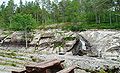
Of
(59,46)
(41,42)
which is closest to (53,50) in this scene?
(59,46)

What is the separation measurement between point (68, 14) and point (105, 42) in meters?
59.0

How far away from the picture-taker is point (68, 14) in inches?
4638

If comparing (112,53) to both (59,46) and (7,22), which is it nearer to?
(59,46)

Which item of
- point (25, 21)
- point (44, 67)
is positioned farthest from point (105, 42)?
point (44, 67)

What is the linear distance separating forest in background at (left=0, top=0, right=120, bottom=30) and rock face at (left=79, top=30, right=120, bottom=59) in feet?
41.3

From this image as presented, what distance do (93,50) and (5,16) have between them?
8037cm

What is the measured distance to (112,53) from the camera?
2159 inches

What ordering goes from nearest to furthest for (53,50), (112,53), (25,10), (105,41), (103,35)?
(112,53) < (105,41) < (103,35) < (53,50) < (25,10)

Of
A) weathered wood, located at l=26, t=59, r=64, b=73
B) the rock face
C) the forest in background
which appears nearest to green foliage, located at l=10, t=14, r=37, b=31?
the forest in background

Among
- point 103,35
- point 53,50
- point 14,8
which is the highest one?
point 14,8

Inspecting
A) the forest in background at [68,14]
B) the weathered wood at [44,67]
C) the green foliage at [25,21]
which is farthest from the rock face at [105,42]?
the weathered wood at [44,67]

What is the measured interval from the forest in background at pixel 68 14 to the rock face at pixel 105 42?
1257cm

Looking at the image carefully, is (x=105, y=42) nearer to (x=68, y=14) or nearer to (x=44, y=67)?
(x=44, y=67)

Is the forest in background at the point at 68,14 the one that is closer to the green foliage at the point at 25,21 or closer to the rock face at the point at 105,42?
the green foliage at the point at 25,21
